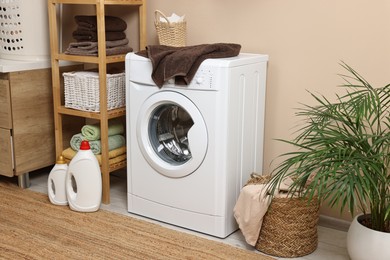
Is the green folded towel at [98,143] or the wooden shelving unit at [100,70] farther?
the green folded towel at [98,143]

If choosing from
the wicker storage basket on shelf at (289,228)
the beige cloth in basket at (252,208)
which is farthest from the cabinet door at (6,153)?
the wicker storage basket on shelf at (289,228)

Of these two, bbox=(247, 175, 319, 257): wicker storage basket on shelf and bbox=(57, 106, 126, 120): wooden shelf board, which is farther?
bbox=(57, 106, 126, 120): wooden shelf board

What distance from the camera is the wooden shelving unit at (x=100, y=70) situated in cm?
261

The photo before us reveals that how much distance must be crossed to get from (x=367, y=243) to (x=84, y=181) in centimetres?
140

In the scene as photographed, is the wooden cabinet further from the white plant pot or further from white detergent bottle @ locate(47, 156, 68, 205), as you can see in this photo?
the white plant pot

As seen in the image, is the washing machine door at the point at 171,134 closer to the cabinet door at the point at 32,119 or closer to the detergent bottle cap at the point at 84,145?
the detergent bottle cap at the point at 84,145

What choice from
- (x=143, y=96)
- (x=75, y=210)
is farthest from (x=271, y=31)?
(x=75, y=210)

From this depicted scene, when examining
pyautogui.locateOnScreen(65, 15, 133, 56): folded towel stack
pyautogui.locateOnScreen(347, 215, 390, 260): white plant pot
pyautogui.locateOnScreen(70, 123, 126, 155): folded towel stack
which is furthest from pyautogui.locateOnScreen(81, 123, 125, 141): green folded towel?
pyautogui.locateOnScreen(347, 215, 390, 260): white plant pot

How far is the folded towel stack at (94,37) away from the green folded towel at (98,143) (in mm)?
471

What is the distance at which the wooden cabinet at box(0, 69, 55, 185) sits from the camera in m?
2.82

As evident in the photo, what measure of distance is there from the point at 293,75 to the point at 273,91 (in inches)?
5.3

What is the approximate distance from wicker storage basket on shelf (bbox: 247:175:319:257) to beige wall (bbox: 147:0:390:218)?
359mm

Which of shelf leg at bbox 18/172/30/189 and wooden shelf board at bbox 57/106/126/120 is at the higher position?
wooden shelf board at bbox 57/106/126/120

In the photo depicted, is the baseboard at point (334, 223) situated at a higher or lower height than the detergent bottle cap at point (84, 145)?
lower
